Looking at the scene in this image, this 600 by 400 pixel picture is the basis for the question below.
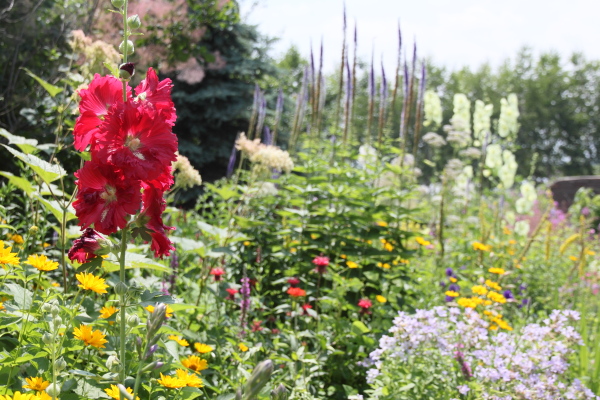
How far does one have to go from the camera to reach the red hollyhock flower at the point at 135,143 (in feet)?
3.85

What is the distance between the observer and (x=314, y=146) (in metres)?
4.05

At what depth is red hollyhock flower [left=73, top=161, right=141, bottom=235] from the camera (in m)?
A: 1.19

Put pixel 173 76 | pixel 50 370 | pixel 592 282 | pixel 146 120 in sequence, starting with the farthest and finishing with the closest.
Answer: pixel 173 76, pixel 592 282, pixel 50 370, pixel 146 120

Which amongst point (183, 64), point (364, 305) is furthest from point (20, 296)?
point (183, 64)

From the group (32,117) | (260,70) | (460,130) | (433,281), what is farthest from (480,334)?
(260,70)

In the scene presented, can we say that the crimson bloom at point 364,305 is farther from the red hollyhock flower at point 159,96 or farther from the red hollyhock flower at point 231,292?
the red hollyhock flower at point 159,96

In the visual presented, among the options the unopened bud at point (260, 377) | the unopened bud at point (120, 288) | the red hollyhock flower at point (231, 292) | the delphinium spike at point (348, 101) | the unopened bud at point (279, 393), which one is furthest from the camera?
the delphinium spike at point (348, 101)

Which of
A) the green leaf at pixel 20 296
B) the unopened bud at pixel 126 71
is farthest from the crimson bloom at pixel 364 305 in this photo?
the unopened bud at pixel 126 71

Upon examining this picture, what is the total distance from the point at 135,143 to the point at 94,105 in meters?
0.18

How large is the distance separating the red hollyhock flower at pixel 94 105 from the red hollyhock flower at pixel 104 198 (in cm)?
11

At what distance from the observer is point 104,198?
3.97ft

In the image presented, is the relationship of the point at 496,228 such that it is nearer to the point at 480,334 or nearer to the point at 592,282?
the point at 592,282

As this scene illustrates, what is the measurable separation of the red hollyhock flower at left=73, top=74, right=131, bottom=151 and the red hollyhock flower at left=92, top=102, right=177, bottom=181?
0.25 ft

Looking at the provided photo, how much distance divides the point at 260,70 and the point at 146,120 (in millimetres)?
10616
